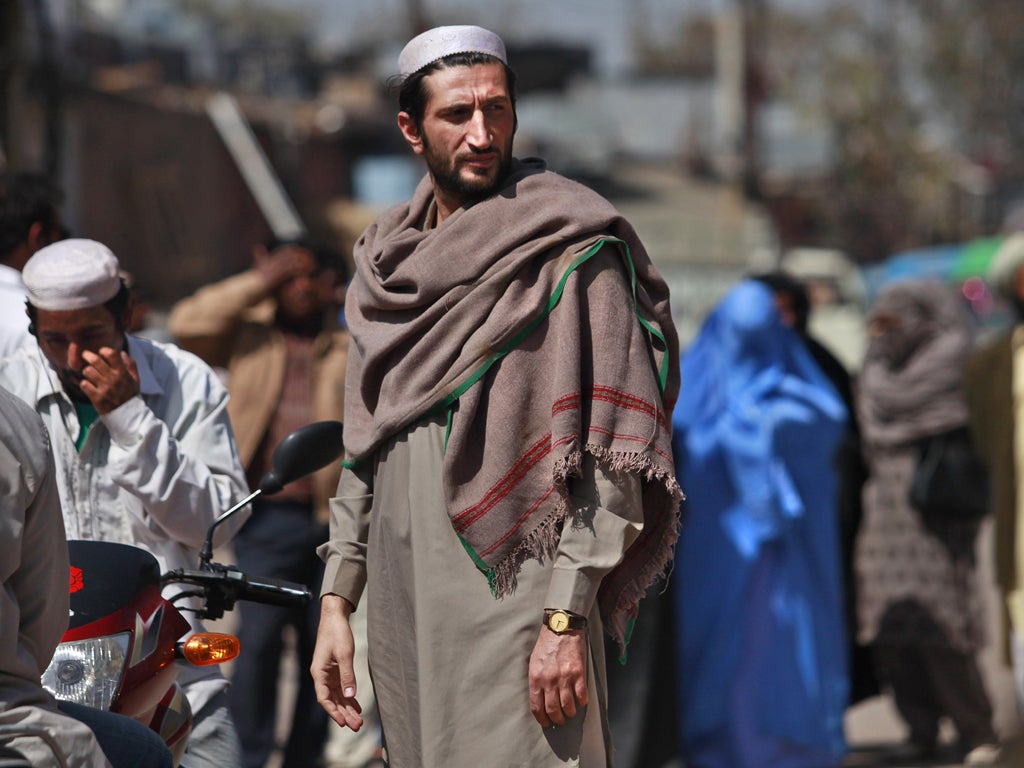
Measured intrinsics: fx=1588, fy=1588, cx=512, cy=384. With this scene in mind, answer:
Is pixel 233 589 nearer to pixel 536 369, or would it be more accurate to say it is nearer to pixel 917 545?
pixel 536 369

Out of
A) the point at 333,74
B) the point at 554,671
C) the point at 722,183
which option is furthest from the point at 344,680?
the point at 722,183

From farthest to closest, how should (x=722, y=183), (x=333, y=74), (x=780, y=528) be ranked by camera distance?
(x=722, y=183) < (x=333, y=74) < (x=780, y=528)

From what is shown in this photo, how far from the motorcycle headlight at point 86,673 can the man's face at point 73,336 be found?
799 mm

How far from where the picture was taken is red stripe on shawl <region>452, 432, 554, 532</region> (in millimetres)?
2793

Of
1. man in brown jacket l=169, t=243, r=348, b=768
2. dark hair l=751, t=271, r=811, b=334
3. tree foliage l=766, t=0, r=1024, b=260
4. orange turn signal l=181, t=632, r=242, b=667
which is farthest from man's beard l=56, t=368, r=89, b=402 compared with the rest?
tree foliage l=766, t=0, r=1024, b=260

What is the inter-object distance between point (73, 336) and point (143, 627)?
793mm

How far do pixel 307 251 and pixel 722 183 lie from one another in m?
39.5

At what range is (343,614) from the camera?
3039 millimetres

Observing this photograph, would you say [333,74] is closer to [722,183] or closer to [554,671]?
[722,183]

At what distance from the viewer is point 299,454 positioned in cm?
318

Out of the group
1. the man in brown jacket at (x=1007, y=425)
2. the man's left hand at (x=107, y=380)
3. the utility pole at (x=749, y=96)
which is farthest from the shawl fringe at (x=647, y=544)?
the utility pole at (x=749, y=96)

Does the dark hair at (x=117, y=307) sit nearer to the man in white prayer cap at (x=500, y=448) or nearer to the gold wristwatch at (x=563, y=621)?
the man in white prayer cap at (x=500, y=448)

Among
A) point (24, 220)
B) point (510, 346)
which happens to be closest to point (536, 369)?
point (510, 346)

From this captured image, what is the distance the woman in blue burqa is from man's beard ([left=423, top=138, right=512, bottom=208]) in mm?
3554
